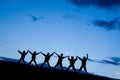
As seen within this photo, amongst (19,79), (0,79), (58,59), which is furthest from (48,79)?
(58,59)

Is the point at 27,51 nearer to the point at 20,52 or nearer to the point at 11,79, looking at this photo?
the point at 20,52

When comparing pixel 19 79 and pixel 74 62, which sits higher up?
pixel 74 62

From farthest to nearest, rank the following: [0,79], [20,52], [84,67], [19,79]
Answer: [20,52] → [84,67] → [19,79] → [0,79]

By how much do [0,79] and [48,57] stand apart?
610 inches

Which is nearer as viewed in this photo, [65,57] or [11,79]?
[11,79]

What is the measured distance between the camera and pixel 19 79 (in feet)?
37.3

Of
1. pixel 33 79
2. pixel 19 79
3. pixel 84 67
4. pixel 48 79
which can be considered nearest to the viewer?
pixel 19 79

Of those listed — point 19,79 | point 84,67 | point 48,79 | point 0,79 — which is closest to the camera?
point 0,79

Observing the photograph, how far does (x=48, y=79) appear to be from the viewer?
1316 centimetres

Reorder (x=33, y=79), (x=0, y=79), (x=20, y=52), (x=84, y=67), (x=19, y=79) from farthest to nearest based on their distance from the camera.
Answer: (x=20, y=52)
(x=84, y=67)
(x=33, y=79)
(x=19, y=79)
(x=0, y=79)

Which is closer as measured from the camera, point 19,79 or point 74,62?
point 19,79

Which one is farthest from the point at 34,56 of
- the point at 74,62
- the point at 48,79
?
the point at 48,79

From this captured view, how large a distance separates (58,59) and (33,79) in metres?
13.3

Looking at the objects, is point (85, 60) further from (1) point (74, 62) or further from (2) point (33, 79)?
(2) point (33, 79)
